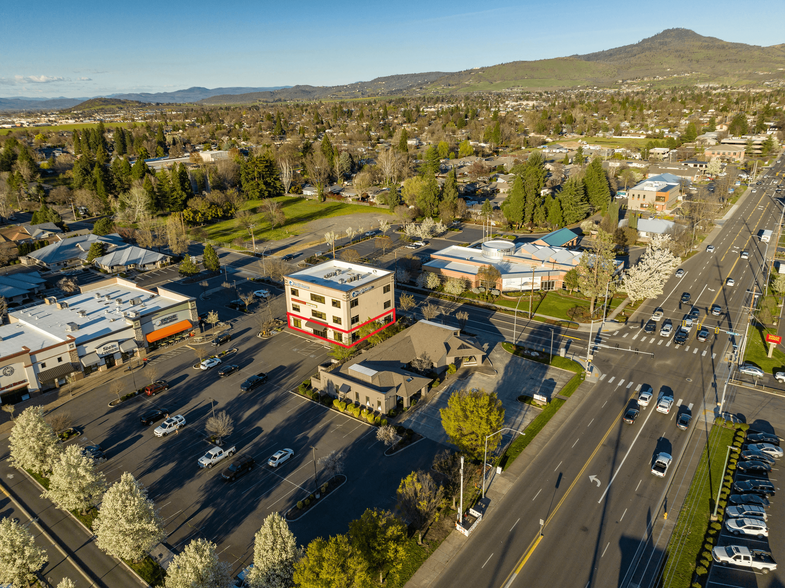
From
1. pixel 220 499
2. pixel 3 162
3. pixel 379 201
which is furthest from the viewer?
pixel 3 162

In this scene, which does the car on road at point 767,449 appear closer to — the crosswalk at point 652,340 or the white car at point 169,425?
the crosswalk at point 652,340

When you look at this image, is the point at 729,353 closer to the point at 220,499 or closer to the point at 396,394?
the point at 396,394

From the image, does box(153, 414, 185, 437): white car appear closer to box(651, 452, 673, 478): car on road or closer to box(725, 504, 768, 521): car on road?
box(651, 452, 673, 478): car on road

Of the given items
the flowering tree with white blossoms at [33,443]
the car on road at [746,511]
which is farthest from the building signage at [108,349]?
the car on road at [746,511]

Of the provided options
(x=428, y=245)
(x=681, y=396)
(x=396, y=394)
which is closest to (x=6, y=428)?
(x=396, y=394)

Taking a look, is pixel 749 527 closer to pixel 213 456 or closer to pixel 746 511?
pixel 746 511

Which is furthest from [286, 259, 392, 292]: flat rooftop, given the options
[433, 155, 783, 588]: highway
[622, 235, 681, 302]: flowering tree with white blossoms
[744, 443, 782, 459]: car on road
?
[744, 443, 782, 459]: car on road
